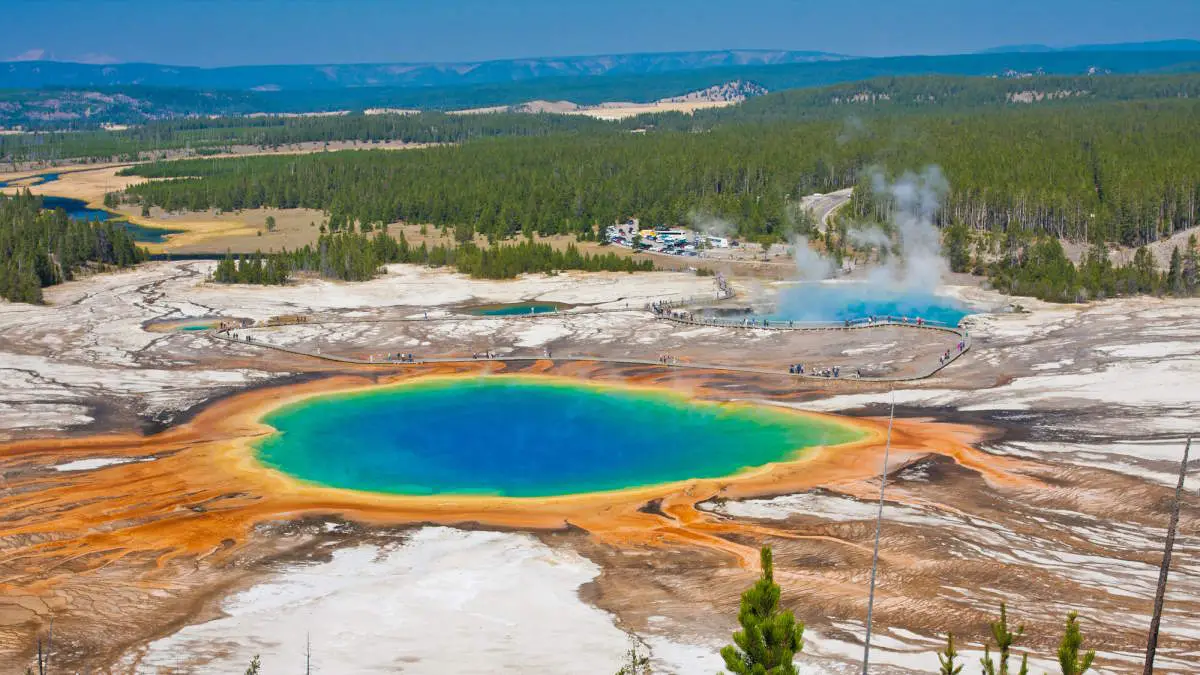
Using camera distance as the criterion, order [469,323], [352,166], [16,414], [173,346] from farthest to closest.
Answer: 1. [352,166]
2. [469,323]
3. [173,346]
4. [16,414]

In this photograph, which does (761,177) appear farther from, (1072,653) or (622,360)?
(1072,653)

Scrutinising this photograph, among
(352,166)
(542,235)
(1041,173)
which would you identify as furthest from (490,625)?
(352,166)

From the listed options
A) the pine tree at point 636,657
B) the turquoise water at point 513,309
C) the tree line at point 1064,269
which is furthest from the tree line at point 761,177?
the pine tree at point 636,657

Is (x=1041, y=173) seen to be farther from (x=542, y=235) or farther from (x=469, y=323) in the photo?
(x=469, y=323)

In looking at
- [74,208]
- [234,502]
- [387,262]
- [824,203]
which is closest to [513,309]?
[387,262]

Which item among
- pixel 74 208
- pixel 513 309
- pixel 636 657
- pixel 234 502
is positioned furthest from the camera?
pixel 74 208

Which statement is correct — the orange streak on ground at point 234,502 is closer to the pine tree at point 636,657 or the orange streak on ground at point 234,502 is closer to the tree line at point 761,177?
the pine tree at point 636,657
